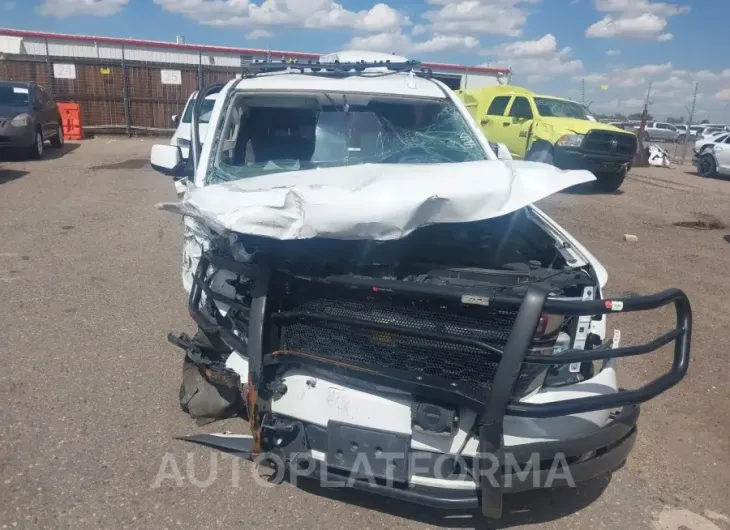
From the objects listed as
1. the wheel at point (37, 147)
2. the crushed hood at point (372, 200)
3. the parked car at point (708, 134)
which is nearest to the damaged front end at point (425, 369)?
the crushed hood at point (372, 200)

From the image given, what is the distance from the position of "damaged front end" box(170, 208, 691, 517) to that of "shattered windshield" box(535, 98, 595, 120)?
1142 cm

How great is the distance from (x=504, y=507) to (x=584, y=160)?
34.9 feet

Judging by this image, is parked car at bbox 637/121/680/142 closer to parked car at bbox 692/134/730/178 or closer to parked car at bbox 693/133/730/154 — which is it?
parked car at bbox 693/133/730/154

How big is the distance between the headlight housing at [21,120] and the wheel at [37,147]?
538 mm

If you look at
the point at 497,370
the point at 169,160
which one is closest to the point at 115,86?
the point at 169,160

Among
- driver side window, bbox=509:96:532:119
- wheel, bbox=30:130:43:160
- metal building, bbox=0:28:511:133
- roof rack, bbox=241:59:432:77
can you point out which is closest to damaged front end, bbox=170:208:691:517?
roof rack, bbox=241:59:432:77

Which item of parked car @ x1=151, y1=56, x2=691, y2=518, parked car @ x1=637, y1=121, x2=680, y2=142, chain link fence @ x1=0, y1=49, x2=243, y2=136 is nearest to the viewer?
parked car @ x1=151, y1=56, x2=691, y2=518

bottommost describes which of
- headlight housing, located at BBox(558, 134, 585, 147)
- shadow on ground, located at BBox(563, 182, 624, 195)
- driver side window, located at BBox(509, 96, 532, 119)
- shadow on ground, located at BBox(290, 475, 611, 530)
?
shadow on ground, located at BBox(290, 475, 611, 530)

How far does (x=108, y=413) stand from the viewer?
11.4ft

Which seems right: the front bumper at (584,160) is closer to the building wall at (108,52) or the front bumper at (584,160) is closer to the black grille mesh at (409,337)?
the black grille mesh at (409,337)

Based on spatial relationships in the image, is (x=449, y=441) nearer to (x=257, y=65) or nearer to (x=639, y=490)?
(x=639, y=490)

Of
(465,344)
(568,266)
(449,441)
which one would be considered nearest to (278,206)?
(465,344)

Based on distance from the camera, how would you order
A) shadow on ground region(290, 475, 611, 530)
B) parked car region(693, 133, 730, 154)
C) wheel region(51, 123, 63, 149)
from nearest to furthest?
shadow on ground region(290, 475, 611, 530) < wheel region(51, 123, 63, 149) < parked car region(693, 133, 730, 154)

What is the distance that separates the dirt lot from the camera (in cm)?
279
